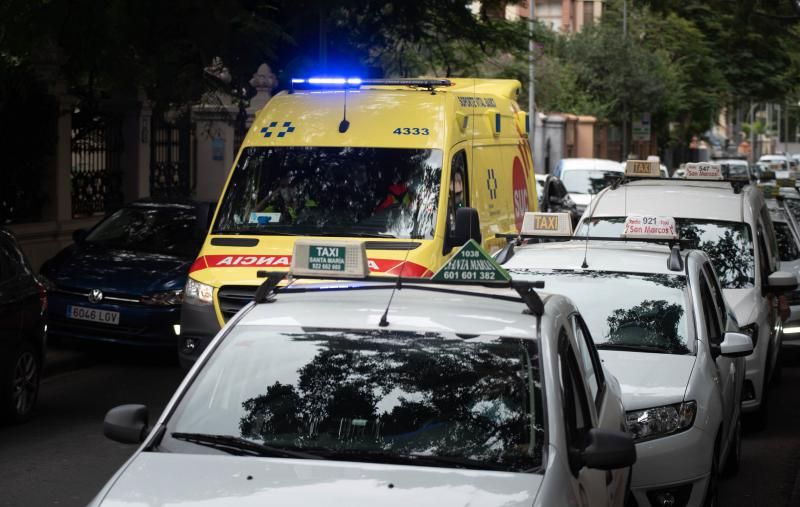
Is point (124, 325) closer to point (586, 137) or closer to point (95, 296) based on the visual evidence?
point (95, 296)

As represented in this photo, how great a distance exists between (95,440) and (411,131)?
3628 millimetres

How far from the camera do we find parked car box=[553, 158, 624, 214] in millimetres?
31156

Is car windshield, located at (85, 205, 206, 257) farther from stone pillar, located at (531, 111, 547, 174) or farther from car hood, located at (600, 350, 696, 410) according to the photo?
stone pillar, located at (531, 111, 547, 174)

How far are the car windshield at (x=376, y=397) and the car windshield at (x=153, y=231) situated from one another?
936 centimetres

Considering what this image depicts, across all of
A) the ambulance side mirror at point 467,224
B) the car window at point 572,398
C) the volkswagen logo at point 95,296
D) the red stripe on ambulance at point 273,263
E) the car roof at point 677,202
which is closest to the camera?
the car window at point 572,398

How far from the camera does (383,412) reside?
16.5 feet

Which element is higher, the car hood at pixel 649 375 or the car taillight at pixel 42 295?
the car taillight at pixel 42 295

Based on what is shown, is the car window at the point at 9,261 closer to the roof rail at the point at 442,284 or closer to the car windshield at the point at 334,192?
the car windshield at the point at 334,192

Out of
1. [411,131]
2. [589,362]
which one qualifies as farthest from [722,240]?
[589,362]

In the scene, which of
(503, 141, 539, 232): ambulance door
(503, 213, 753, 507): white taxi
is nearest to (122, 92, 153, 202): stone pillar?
(503, 141, 539, 232): ambulance door

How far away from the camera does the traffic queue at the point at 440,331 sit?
4.76 metres

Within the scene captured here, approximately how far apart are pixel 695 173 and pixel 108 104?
998 centimetres

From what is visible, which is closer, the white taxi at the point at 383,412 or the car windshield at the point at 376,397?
the white taxi at the point at 383,412

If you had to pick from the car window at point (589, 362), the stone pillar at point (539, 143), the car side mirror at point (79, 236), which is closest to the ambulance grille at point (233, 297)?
the car side mirror at point (79, 236)
